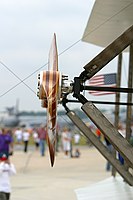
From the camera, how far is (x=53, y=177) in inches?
639

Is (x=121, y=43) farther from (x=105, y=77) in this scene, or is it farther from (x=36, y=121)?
(x=36, y=121)

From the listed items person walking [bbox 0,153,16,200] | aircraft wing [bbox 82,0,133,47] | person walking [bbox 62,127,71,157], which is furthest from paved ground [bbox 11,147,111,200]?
aircraft wing [bbox 82,0,133,47]

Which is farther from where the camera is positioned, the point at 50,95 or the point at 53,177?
the point at 53,177

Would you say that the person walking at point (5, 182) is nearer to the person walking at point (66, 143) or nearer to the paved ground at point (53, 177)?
the paved ground at point (53, 177)

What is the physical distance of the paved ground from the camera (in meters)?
12.5

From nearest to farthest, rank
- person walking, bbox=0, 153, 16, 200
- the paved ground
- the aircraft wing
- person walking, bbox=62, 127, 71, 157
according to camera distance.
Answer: the aircraft wing, person walking, bbox=0, 153, 16, 200, the paved ground, person walking, bbox=62, 127, 71, 157

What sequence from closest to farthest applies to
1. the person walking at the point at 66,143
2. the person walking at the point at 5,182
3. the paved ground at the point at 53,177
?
1. the person walking at the point at 5,182
2. the paved ground at the point at 53,177
3. the person walking at the point at 66,143

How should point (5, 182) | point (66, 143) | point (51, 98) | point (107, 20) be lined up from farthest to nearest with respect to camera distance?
point (66, 143), point (5, 182), point (107, 20), point (51, 98)

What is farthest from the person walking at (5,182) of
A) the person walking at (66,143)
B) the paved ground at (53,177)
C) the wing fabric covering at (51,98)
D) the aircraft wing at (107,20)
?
the person walking at (66,143)

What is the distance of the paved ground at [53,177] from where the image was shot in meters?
12.5

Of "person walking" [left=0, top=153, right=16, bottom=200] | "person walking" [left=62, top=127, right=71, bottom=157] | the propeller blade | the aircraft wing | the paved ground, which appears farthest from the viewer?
"person walking" [left=62, top=127, right=71, bottom=157]

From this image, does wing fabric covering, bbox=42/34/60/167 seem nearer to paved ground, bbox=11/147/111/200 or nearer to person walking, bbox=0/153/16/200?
person walking, bbox=0/153/16/200

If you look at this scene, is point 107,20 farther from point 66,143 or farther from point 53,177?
point 66,143

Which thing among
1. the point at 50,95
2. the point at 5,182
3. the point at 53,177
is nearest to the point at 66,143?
the point at 53,177
